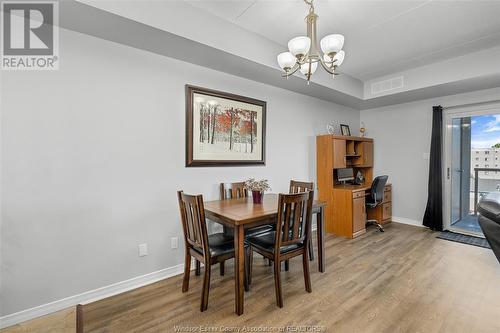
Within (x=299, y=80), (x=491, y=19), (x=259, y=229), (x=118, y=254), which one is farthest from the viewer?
(x=299, y=80)

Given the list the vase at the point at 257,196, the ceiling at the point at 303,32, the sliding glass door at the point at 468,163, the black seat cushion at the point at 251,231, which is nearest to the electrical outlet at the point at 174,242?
the black seat cushion at the point at 251,231

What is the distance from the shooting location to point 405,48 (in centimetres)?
308

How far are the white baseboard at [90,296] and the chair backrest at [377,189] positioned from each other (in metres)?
3.25

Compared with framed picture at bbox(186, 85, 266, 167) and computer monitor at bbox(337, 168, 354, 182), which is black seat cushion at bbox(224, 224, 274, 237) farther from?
computer monitor at bbox(337, 168, 354, 182)

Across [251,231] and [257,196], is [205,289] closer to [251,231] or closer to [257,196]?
[251,231]

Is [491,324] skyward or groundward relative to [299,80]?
groundward

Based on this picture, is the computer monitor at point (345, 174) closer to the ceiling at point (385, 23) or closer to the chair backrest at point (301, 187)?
the chair backrest at point (301, 187)

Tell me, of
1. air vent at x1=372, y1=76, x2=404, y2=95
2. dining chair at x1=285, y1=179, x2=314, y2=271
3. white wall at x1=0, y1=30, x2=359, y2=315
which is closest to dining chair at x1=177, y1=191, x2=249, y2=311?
white wall at x1=0, y1=30, x2=359, y2=315

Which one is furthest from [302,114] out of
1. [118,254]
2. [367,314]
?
[118,254]

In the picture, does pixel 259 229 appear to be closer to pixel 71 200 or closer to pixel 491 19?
pixel 71 200

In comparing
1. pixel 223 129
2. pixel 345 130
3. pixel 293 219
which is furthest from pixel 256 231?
pixel 345 130

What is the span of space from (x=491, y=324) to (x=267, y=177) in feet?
8.36

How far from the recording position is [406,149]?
4.59 metres

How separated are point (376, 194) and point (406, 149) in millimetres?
1310
